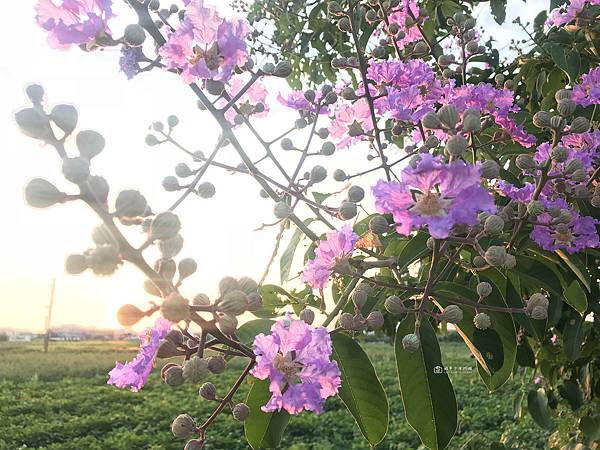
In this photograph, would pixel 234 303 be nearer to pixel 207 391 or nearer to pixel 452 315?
pixel 207 391

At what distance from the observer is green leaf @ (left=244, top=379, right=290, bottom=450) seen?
996 millimetres

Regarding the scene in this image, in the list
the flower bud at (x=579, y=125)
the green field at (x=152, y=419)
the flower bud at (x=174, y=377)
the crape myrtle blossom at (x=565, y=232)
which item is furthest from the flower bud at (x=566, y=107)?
the green field at (x=152, y=419)

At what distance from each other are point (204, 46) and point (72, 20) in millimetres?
195

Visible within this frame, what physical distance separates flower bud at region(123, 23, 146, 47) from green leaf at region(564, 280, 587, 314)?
0.93m

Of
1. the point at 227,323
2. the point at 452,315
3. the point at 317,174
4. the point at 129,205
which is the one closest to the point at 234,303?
the point at 227,323

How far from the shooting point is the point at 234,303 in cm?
67

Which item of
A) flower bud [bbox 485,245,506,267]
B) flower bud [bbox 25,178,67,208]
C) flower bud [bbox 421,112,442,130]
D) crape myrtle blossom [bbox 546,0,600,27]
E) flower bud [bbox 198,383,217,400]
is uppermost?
crape myrtle blossom [bbox 546,0,600,27]

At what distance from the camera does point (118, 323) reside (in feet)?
2.18

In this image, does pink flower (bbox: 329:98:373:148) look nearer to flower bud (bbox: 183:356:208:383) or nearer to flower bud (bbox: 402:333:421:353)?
flower bud (bbox: 402:333:421:353)

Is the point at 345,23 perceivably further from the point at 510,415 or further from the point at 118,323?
the point at 510,415

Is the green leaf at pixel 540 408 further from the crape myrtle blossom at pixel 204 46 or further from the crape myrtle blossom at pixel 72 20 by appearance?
the crape myrtle blossom at pixel 72 20

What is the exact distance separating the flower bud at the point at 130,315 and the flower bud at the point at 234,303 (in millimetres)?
81

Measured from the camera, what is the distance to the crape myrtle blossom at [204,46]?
0.98m

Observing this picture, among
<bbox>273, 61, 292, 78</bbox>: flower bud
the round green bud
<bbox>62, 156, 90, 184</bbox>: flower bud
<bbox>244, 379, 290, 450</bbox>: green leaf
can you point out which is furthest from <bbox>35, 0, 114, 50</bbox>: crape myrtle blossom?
<bbox>244, 379, 290, 450</bbox>: green leaf
